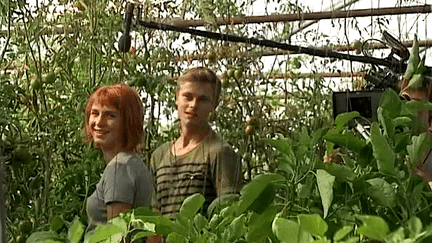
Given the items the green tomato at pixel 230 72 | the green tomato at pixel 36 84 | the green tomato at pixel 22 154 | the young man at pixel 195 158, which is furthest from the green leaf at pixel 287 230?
the green tomato at pixel 36 84

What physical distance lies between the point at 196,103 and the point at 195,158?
0.08m

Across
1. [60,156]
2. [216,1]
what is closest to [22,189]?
[60,156]

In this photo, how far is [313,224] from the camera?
2.17 feet

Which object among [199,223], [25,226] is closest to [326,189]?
[199,223]

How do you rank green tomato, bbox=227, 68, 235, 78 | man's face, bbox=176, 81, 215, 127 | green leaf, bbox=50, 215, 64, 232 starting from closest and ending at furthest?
green leaf, bbox=50, 215, 64, 232 → man's face, bbox=176, 81, 215, 127 → green tomato, bbox=227, 68, 235, 78

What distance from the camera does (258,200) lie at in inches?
28.6

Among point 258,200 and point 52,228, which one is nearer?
point 258,200

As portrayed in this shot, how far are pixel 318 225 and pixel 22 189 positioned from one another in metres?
0.95

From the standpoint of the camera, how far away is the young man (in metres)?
1.02

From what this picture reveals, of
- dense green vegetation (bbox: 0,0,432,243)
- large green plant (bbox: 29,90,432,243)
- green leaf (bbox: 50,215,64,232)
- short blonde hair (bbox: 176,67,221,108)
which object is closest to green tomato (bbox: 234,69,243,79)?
dense green vegetation (bbox: 0,0,432,243)

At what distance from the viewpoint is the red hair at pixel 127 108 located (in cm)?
111

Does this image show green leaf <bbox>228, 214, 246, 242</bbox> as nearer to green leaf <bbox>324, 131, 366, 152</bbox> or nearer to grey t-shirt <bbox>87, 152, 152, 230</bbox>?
green leaf <bbox>324, 131, 366, 152</bbox>

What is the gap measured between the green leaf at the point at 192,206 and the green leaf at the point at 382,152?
0.48 feet

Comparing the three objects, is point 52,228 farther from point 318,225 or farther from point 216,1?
point 216,1
